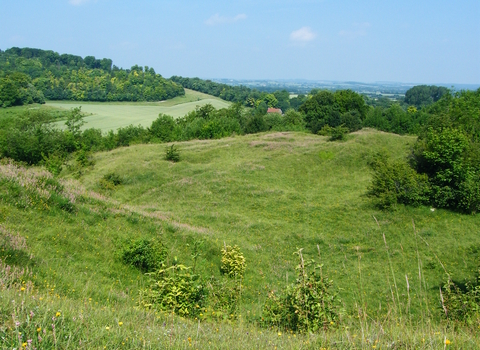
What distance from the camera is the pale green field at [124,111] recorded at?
248ft

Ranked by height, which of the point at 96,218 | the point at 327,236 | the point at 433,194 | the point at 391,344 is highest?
the point at 391,344

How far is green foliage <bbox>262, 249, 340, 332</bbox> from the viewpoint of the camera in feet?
16.4

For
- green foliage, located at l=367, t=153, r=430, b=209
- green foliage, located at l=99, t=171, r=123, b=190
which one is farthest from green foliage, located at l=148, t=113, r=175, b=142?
green foliage, located at l=367, t=153, r=430, b=209

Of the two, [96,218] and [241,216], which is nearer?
[96,218]

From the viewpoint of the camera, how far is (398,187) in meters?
22.9

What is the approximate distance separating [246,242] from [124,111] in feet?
274

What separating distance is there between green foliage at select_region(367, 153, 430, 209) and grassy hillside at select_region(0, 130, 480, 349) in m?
0.86

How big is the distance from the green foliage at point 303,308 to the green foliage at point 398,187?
18.8 m

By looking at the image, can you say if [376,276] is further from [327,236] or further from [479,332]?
[479,332]

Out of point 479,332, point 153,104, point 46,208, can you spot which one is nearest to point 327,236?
point 46,208

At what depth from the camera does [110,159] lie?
39250mm

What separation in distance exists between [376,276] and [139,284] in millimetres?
10254

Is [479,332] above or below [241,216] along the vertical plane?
above

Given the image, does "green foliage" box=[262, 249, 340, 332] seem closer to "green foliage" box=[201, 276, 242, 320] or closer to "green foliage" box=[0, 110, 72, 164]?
"green foliage" box=[201, 276, 242, 320]
